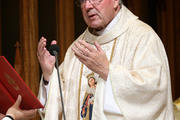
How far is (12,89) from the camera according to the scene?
104 inches

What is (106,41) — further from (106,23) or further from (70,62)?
(70,62)

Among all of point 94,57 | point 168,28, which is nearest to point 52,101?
point 94,57

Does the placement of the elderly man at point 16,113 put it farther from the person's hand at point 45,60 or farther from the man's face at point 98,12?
the man's face at point 98,12

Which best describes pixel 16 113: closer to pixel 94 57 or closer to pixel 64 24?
pixel 94 57

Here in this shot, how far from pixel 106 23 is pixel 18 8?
7.22ft

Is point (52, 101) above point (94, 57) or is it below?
below

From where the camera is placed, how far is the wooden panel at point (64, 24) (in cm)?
495

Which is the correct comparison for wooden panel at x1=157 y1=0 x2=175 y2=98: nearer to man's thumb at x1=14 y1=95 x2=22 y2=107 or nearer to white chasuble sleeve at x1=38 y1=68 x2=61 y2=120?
white chasuble sleeve at x1=38 y1=68 x2=61 y2=120

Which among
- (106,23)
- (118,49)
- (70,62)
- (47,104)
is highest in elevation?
(106,23)

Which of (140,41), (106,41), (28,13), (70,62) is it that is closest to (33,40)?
(28,13)

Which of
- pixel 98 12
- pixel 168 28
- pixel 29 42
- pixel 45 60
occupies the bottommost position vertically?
pixel 168 28

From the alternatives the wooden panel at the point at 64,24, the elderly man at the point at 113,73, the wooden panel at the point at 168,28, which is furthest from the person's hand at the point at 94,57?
the wooden panel at the point at 168,28

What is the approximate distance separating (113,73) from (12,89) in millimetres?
827

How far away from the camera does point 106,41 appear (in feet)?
9.36
